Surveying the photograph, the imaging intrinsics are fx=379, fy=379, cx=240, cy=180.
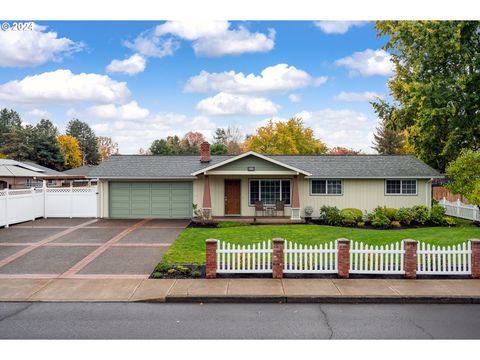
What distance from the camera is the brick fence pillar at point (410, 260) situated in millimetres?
9680

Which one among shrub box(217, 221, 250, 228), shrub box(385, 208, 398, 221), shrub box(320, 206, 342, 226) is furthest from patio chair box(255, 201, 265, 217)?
shrub box(385, 208, 398, 221)

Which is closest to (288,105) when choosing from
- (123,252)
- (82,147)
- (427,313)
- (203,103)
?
(203,103)

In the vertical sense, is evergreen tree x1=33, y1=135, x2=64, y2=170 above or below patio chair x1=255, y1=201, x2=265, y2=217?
above

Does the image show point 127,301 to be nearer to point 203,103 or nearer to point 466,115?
point 466,115

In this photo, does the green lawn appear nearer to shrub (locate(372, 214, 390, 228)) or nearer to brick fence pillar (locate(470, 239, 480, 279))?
shrub (locate(372, 214, 390, 228))

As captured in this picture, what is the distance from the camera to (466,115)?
22109mm

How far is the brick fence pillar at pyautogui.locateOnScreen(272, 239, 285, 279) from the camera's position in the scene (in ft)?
31.8

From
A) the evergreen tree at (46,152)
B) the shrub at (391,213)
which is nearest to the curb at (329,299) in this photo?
the shrub at (391,213)

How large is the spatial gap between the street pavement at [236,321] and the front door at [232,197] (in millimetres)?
14195

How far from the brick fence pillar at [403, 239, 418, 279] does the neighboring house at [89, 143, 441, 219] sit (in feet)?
36.0

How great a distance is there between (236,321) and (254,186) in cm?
1535

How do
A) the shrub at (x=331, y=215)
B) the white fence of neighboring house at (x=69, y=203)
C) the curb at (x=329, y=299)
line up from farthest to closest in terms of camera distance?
the white fence of neighboring house at (x=69, y=203)
the shrub at (x=331, y=215)
the curb at (x=329, y=299)

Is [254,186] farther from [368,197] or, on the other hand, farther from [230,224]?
[368,197]

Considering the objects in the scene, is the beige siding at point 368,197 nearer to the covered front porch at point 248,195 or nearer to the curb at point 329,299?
the covered front porch at point 248,195
